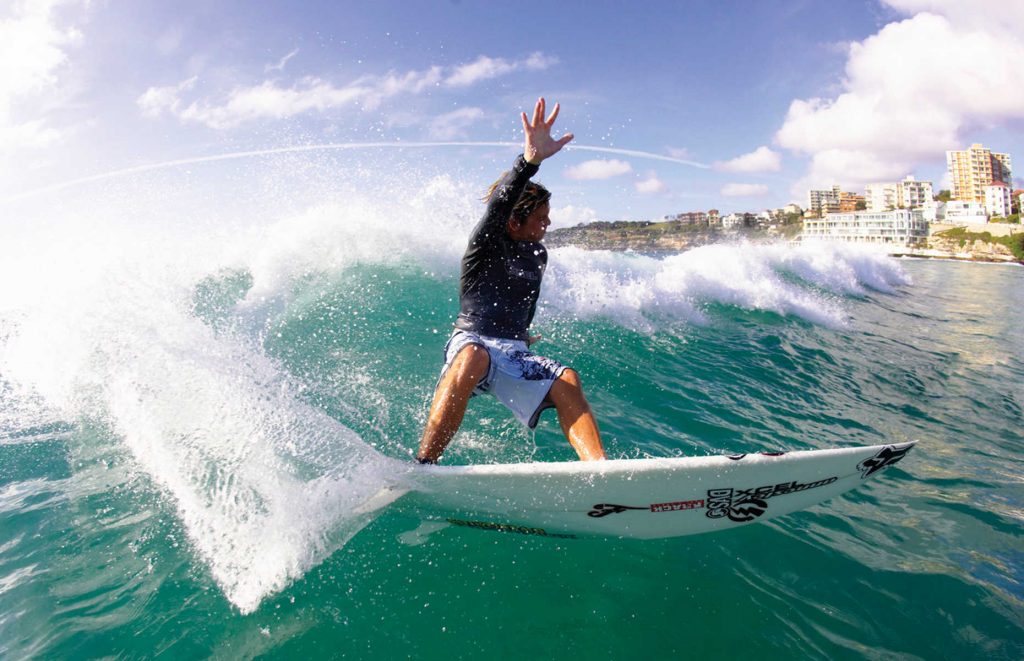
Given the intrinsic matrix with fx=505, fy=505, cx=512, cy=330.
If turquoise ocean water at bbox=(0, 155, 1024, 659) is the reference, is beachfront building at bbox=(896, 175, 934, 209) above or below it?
above

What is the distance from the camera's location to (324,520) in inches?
111

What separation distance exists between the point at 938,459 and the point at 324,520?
5.95 m

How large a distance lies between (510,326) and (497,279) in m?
0.36

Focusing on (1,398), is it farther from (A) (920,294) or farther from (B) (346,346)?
(A) (920,294)

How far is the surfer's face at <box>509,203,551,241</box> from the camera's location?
146 inches

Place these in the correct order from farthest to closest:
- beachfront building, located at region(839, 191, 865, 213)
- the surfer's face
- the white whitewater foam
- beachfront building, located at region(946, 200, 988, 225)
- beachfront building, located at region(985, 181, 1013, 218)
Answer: beachfront building, located at region(839, 191, 865, 213), beachfront building, located at region(985, 181, 1013, 218), beachfront building, located at region(946, 200, 988, 225), the white whitewater foam, the surfer's face

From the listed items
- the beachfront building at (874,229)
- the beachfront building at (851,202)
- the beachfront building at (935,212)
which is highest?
the beachfront building at (851,202)

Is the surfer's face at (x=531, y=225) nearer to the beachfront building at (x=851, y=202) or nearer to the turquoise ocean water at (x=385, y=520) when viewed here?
the turquoise ocean water at (x=385, y=520)

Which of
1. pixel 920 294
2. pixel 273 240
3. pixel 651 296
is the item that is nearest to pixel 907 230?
pixel 920 294

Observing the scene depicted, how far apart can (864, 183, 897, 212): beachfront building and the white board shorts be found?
210 m

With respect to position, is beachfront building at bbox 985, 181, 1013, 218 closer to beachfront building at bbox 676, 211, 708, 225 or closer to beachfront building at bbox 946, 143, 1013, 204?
beachfront building at bbox 946, 143, 1013, 204

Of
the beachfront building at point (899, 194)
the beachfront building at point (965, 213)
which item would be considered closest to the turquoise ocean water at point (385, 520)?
the beachfront building at point (965, 213)

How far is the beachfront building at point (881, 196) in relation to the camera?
569ft

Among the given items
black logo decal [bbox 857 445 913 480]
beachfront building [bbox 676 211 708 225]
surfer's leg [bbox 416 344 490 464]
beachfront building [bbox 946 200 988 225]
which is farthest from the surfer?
beachfront building [bbox 946 200 988 225]
